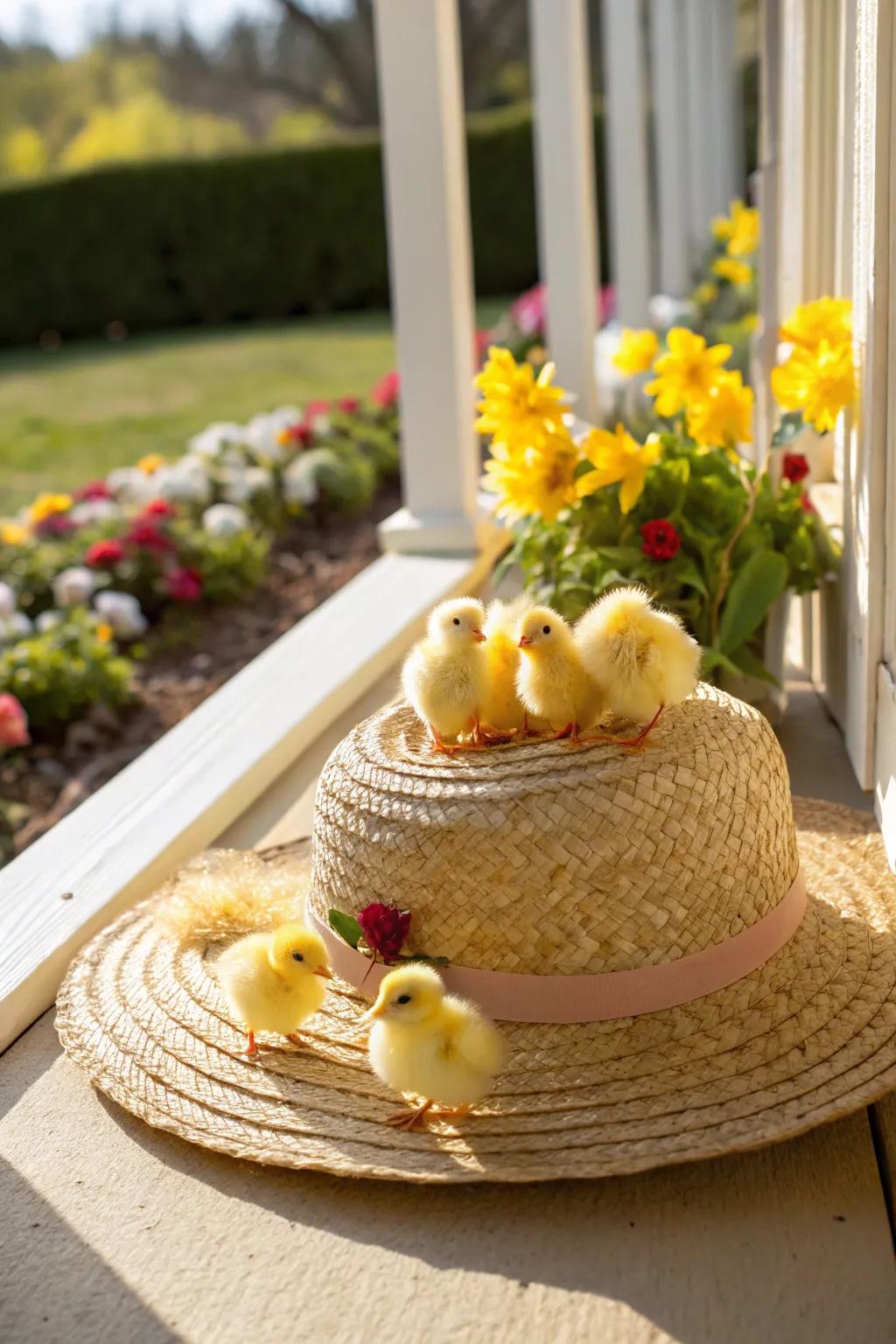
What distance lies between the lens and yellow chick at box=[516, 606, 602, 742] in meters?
1.88

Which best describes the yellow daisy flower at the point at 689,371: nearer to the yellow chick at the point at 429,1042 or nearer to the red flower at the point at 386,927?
the red flower at the point at 386,927

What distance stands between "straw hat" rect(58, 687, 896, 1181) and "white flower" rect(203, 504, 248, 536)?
344 cm

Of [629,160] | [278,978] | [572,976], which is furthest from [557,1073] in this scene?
[629,160]

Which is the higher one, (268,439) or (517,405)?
(517,405)

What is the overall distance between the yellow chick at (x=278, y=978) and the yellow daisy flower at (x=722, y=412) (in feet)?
4.57

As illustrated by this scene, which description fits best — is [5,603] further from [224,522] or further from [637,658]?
[637,658]

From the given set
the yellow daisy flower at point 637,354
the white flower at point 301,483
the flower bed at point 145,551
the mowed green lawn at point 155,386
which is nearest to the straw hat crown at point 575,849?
the yellow daisy flower at point 637,354

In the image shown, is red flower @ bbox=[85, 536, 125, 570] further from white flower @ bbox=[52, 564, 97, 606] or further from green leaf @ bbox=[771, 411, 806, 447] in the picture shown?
green leaf @ bbox=[771, 411, 806, 447]

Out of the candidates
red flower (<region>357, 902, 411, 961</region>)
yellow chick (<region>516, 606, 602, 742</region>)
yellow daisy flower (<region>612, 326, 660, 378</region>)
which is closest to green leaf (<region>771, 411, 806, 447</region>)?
yellow daisy flower (<region>612, 326, 660, 378</region>)

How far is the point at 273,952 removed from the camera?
5.89 feet

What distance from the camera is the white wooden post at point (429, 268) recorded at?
3971 mm

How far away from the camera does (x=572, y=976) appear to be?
1.78 meters

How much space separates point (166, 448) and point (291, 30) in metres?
17.4

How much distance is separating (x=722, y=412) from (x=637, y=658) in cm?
107
